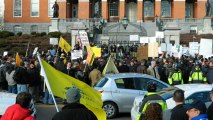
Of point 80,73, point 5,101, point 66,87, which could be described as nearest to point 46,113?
point 80,73

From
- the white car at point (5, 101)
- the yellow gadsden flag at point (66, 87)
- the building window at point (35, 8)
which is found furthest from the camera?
the building window at point (35, 8)

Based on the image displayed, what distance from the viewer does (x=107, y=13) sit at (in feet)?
222

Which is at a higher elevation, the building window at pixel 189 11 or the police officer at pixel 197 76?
the building window at pixel 189 11

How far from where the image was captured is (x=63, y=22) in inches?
2438

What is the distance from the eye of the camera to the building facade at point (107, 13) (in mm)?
62656

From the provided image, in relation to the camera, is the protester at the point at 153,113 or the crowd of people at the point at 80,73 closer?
the protester at the point at 153,113

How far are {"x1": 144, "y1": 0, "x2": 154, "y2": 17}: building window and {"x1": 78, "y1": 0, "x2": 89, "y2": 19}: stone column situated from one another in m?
7.86

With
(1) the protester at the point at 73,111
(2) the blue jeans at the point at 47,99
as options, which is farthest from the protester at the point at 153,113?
(2) the blue jeans at the point at 47,99

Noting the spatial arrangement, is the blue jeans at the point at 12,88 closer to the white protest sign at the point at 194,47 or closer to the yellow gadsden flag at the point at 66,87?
the yellow gadsden flag at the point at 66,87

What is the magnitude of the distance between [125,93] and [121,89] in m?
0.17

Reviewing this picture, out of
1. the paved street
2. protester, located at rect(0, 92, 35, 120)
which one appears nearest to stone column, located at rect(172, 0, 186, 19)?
the paved street

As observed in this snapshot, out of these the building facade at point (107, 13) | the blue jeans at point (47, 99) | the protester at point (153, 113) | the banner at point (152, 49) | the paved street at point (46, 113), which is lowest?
the paved street at point (46, 113)

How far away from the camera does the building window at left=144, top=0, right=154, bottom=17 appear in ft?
229

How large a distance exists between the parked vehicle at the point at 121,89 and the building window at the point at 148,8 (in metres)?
53.9
